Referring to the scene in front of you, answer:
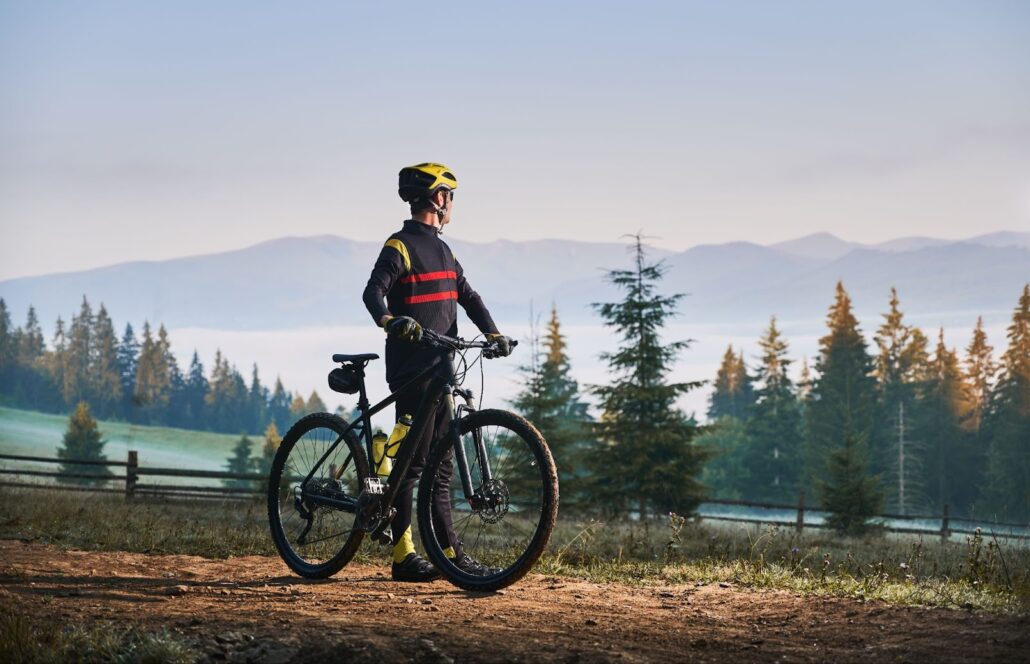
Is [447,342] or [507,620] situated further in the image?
[447,342]

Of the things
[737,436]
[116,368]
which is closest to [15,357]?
[116,368]

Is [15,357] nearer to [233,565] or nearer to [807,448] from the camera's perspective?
[807,448]

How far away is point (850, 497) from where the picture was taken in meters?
27.1

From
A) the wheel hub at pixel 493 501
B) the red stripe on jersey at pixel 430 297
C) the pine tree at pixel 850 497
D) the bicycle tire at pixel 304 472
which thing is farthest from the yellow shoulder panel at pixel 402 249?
the pine tree at pixel 850 497

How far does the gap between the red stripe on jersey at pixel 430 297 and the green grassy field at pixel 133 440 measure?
7631cm

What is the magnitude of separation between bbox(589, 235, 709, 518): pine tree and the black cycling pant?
19866mm

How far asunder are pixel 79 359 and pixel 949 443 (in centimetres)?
6996

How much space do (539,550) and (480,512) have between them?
49 centimetres

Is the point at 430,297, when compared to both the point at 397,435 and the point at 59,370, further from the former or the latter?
the point at 59,370

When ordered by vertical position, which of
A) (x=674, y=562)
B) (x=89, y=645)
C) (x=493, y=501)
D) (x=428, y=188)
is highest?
(x=428, y=188)

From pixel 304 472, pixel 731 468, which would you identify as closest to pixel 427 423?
pixel 304 472

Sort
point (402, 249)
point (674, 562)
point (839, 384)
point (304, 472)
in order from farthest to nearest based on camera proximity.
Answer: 1. point (839, 384)
2. point (674, 562)
3. point (304, 472)
4. point (402, 249)

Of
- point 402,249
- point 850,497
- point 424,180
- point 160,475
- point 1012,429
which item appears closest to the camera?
point 402,249

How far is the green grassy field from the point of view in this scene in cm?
8144
